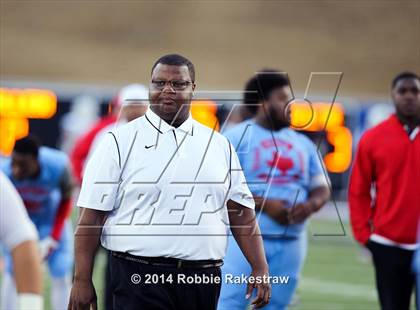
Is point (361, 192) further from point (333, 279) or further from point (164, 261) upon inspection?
point (333, 279)

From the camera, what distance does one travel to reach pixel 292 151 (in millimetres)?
6695

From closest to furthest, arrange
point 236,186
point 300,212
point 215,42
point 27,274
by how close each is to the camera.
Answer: point 27,274
point 236,186
point 300,212
point 215,42

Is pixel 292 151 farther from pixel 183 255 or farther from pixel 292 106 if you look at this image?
pixel 183 255

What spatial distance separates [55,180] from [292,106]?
2.44 metres

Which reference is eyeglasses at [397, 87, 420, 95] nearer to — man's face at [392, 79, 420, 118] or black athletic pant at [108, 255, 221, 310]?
man's face at [392, 79, 420, 118]

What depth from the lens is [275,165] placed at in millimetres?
6582

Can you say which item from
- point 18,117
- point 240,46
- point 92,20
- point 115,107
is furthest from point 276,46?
point 115,107

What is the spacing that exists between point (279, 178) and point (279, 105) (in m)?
0.45

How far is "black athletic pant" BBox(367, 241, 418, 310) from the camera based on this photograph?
21.5 ft

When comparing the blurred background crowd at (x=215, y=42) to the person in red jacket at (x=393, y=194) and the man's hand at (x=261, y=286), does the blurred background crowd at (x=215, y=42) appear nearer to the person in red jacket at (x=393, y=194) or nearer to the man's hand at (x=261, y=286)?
the person in red jacket at (x=393, y=194)

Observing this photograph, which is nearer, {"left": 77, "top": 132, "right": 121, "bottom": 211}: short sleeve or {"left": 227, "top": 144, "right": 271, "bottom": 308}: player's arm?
{"left": 77, "top": 132, "right": 121, "bottom": 211}: short sleeve

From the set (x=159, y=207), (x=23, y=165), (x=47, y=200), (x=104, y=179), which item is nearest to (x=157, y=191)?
(x=159, y=207)

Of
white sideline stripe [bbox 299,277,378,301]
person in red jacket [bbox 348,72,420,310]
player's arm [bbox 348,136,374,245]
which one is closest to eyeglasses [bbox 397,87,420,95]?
person in red jacket [bbox 348,72,420,310]

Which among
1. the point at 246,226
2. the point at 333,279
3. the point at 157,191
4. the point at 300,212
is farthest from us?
the point at 333,279
